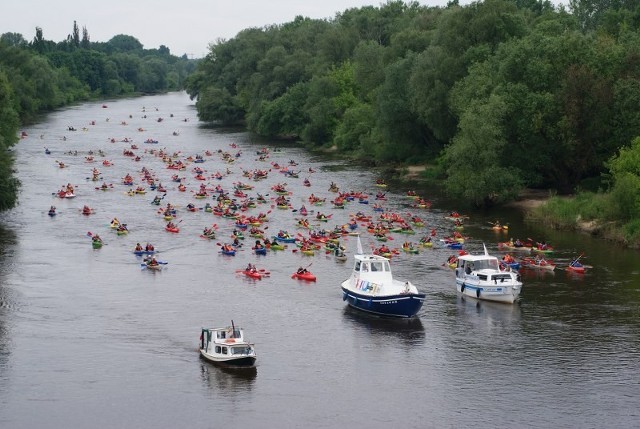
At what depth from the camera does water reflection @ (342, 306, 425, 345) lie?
65250mm

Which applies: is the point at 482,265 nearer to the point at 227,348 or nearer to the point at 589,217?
the point at 227,348

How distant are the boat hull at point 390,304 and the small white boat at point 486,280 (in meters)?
6.88

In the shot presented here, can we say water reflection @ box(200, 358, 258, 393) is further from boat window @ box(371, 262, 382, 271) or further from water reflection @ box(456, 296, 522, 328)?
water reflection @ box(456, 296, 522, 328)

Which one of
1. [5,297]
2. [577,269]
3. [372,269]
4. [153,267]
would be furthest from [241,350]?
[577,269]

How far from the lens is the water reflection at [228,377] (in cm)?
5684

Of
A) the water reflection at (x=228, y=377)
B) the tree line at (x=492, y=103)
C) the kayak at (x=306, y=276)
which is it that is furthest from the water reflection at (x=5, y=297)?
the tree line at (x=492, y=103)

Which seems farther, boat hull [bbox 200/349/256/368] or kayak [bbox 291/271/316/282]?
kayak [bbox 291/271/316/282]

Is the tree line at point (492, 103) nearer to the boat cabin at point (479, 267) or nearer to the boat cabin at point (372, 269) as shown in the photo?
the boat cabin at point (479, 267)

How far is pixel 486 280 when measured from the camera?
240ft

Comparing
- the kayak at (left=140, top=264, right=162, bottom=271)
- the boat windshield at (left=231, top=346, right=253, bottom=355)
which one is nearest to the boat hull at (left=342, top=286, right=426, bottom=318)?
the boat windshield at (left=231, top=346, right=253, bottom=355)

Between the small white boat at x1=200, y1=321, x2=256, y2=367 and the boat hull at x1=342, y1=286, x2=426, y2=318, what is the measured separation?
11561 millimetres

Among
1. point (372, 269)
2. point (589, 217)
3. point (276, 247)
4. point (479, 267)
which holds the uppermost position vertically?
point (589, 217)

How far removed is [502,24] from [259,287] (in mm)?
62068

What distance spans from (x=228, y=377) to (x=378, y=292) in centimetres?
1518
